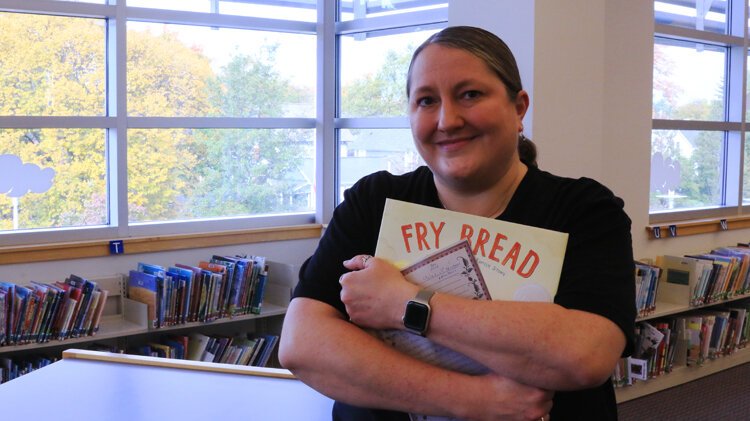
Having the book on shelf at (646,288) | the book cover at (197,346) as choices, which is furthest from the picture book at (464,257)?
the book on shelf at (646,288)

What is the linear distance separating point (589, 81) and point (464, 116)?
3.19 m

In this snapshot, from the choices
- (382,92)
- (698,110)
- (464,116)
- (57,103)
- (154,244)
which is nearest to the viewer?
(464,116)

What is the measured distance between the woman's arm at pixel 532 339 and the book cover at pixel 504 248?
0.03m

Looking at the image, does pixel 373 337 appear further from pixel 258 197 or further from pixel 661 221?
pixel 661 221

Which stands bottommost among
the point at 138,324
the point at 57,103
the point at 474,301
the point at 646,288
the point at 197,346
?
the point at 197,346

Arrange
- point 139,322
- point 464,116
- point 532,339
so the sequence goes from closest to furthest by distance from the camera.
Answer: point 532,339, point 464,116, point 139,322

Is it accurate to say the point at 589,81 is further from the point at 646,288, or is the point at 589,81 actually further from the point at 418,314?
the point at 418,314

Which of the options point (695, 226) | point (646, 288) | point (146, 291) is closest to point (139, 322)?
point (146, 291)

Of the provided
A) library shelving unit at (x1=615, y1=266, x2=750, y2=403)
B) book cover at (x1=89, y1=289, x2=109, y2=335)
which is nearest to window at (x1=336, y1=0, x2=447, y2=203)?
library shelving unit at (x1=615, y1=266, x2=750, y2=403)

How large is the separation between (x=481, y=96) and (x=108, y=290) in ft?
11.0

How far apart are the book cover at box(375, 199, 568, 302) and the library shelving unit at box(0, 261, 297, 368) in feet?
9.60

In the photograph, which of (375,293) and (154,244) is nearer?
(375,293)

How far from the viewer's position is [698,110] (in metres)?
5.70

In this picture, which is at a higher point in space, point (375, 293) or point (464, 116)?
point (464, 116)
